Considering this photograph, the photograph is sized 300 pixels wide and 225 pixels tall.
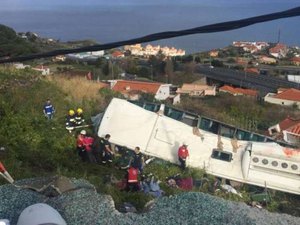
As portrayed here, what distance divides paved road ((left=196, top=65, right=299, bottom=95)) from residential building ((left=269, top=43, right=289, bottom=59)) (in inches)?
1105

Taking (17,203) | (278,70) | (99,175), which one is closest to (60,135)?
(99,175)

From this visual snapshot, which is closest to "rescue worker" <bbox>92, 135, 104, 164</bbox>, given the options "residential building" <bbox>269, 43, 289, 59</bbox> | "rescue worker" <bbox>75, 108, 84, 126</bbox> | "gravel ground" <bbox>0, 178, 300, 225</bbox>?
"rescue worker" <bbox>75, 108, 84, 126</bbox>

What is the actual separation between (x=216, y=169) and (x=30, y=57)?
22.3 ft

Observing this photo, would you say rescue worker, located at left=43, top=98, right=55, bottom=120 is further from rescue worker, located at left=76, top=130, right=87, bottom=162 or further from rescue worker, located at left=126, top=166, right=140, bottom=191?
rescue worker, located at left=126, top=166, right=140, bottom=191

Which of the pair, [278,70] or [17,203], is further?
[278,70]

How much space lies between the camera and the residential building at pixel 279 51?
80.0m

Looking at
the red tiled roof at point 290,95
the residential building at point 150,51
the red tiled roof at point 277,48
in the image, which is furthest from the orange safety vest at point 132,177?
the red tiled roof at point 277,48

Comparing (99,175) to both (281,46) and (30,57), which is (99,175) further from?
(281,46)

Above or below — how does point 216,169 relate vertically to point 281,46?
above

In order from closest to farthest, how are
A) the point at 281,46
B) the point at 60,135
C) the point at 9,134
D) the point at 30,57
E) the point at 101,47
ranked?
the point at 101,47 → the point at 30,57 → the point at 9,134 → the point at 60,135 → the point at 281,46

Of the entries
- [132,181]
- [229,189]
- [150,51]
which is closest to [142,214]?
[132,181]

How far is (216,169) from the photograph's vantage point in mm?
8820

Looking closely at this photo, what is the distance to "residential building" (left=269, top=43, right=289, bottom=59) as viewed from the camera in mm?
80000

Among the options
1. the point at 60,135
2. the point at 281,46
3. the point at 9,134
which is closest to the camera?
the point at 9,134
